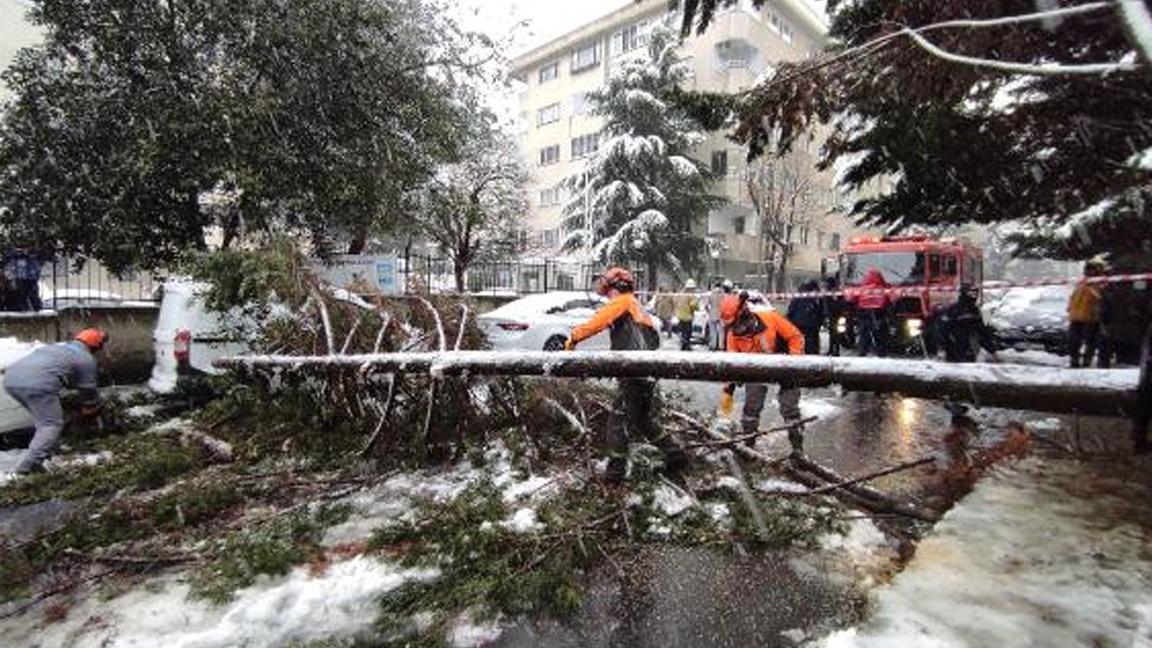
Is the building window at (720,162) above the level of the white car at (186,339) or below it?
above

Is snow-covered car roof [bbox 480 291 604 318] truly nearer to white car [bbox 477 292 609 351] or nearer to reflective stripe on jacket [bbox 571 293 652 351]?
white car [bbox 477 292 609 351]

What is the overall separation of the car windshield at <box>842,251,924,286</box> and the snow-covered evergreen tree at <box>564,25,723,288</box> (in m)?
11.7

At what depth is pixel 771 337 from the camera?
6473 millimetres

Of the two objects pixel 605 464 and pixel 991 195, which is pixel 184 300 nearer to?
pixel 605 464

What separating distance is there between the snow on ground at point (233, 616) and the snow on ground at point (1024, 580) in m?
2.35

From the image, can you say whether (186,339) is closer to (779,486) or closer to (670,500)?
(670,500)

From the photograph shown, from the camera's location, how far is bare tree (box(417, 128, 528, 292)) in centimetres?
2128

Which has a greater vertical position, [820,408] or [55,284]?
[55,284]

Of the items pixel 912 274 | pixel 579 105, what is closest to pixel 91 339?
pixel 912 274

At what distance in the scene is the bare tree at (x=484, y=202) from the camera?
69.8ft

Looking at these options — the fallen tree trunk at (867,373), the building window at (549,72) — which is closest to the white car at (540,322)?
the fallen tree trunk at (867,373)

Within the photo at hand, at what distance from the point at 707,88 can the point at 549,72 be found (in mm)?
12782

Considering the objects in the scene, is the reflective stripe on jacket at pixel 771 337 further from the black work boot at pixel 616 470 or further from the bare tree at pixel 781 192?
the bare tree at pixel 781 192

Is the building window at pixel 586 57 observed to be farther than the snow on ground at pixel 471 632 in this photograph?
Yes
